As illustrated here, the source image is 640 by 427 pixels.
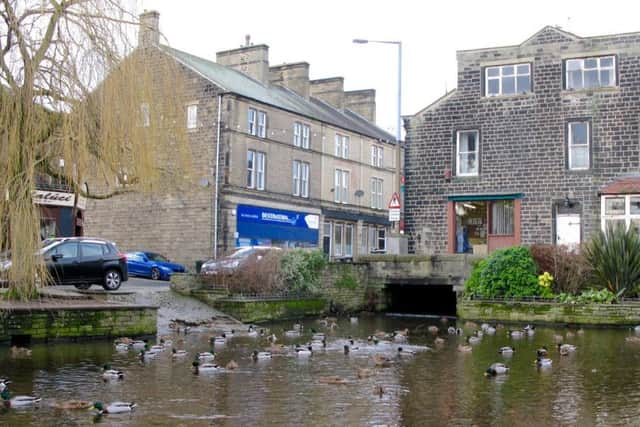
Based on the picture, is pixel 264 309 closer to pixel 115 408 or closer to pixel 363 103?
pixel 115 408

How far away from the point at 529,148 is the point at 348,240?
2091 centimetres

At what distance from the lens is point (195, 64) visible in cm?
4244

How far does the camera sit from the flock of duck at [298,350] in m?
10.7

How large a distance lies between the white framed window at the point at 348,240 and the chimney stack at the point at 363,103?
11.3 metres

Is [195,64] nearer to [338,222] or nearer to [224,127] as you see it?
[224,127]

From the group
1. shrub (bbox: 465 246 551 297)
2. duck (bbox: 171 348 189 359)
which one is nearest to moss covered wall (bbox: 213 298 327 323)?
shrub (bbox: 465 246 551 297)

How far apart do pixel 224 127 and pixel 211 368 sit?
27.4 meters

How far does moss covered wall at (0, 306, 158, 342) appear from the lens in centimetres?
1683

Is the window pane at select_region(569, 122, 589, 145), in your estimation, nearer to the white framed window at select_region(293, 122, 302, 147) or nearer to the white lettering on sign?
the white framed window at select_region(293, 122, 302, 147)

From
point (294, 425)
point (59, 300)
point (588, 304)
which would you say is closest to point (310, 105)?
point (588, 304)

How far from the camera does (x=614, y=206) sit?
30359 millimetres

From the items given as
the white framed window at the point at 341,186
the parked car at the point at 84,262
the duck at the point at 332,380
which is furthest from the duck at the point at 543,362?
the white framed window at the point at 341,186

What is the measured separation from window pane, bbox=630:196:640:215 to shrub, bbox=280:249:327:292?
1185cm

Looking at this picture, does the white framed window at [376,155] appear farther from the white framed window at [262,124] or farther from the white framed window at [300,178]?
the white framed window at [262,124]
